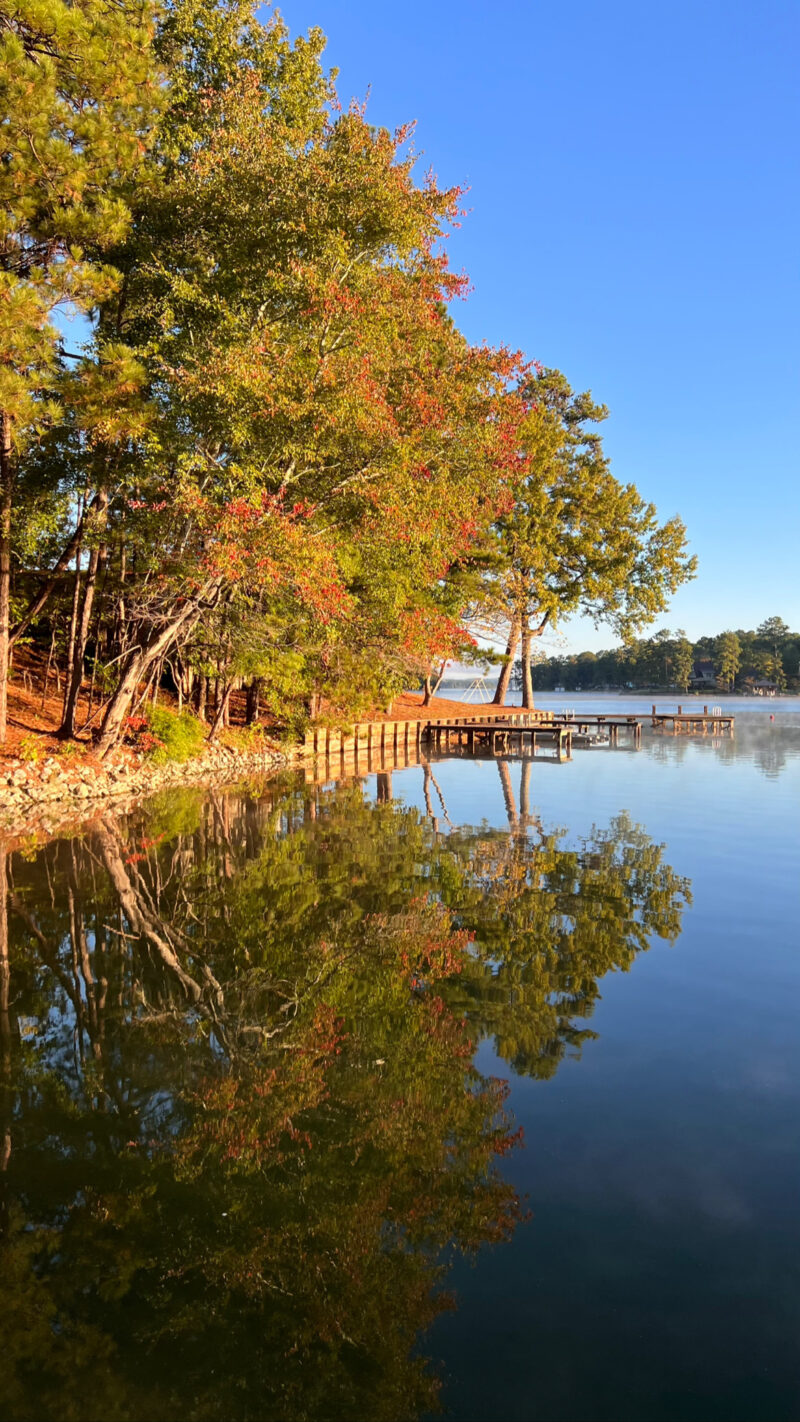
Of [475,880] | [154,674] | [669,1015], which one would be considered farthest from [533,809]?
[669,1015]

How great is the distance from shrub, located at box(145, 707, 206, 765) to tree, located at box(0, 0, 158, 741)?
4829 millimetres

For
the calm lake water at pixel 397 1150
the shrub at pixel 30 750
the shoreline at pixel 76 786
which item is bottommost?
the calm lake water at pixel 397 1150

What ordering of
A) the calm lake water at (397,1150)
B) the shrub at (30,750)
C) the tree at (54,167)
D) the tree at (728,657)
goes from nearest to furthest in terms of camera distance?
the calm lake water at (397,1150) < the tree at (54,167) < the shrub at (30,750) < the tree at (728,657)

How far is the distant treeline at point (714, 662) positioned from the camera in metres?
116

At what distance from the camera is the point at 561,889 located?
1168 cm

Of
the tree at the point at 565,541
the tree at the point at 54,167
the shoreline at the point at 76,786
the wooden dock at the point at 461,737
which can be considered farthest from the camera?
the tree at the point at 565,541

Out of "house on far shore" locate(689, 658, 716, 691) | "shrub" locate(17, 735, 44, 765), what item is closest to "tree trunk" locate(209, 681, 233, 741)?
"shrub" locate(17, 735, 44, 765)

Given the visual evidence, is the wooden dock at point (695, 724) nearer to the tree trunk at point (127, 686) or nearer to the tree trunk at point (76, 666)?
the tree trunk at point (127, 686)

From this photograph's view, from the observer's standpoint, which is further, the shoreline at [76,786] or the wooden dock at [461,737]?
the wooden dock at [461,737]

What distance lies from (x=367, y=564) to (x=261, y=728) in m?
7.64

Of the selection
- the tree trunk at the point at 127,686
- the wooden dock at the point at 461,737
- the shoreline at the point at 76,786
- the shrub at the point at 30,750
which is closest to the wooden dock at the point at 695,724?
the wooden dock at the point at 461,737

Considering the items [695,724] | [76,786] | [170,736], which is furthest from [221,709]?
[695,724]

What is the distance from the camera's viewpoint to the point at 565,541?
48.2 m

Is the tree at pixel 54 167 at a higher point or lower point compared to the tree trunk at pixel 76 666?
higher
